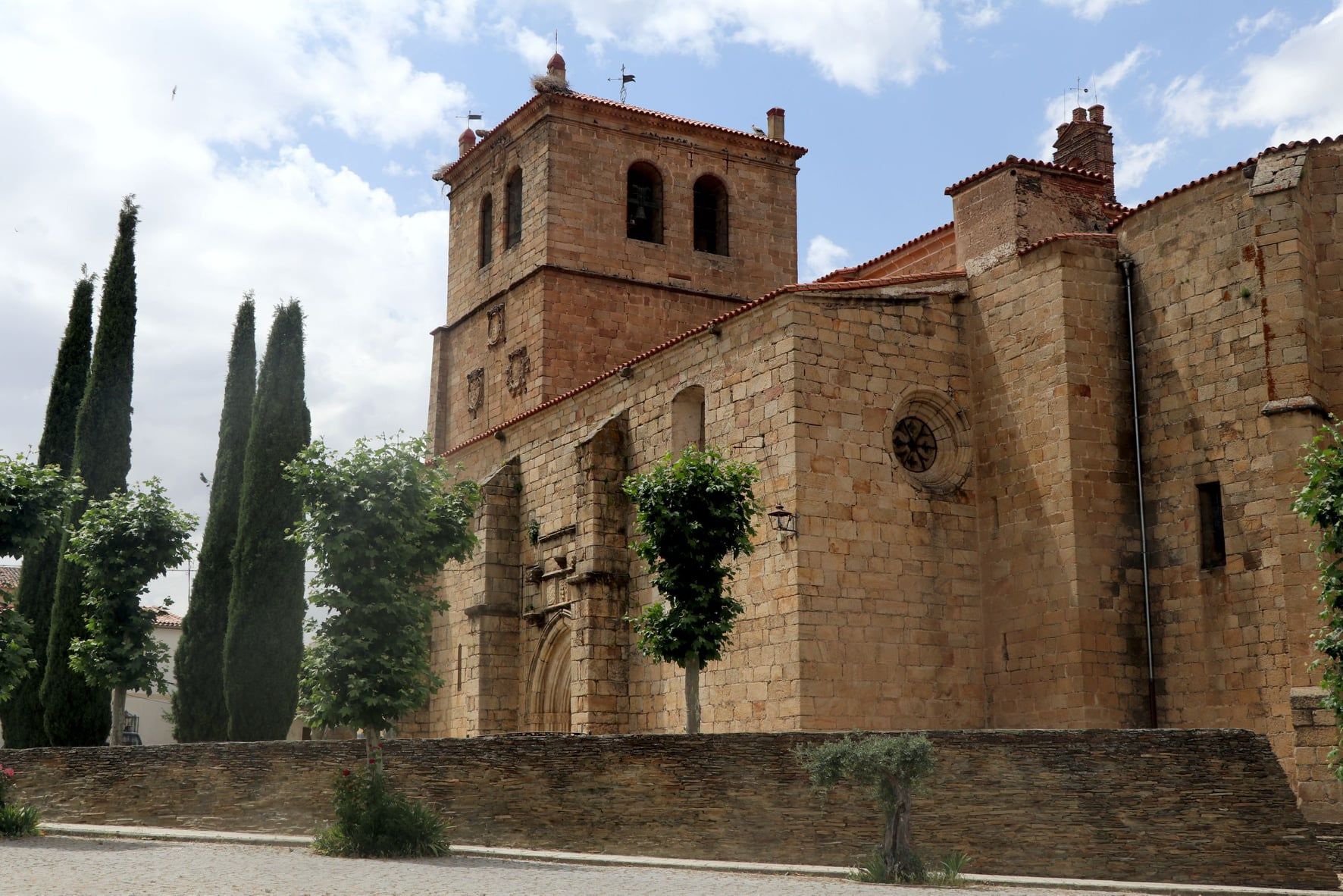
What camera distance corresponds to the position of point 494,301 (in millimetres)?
32812

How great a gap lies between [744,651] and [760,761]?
16.5 feet

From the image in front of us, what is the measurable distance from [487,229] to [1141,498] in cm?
1939

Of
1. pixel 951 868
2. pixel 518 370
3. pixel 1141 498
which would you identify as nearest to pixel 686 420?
pixel 1141 498

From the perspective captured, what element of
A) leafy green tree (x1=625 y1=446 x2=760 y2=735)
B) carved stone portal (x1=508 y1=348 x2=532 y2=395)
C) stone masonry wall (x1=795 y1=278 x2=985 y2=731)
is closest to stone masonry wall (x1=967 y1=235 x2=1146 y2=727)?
stone masonry wall (x1=795 y1=278 x2=985 y2=731)

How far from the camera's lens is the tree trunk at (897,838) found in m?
12.8

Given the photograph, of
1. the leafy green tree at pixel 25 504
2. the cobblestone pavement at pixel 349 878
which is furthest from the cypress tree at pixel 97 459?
the cobblestone pavement at pixel 349 878

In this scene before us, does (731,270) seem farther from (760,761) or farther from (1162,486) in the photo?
(760,761)

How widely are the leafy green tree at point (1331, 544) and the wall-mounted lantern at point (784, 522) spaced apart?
675 cm

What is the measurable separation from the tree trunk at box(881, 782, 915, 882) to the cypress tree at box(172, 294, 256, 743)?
14.8 metres

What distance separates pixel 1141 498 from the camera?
19.0 meters

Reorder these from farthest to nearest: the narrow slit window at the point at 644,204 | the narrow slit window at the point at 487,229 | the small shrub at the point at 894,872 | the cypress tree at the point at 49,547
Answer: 1. the narrow slit window at the point at 487,229
2. the narrow slit window at the point at 644,204
3. the cypress tree at the point at 49,547
4. the small shrub at the point at 894,872

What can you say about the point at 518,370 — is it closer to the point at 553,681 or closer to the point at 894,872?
the point at 553,681

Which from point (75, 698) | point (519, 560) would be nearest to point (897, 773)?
point (519, 560)

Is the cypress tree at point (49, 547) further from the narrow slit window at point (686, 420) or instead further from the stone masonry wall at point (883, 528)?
the stone masonry wall at point (883, 528)
